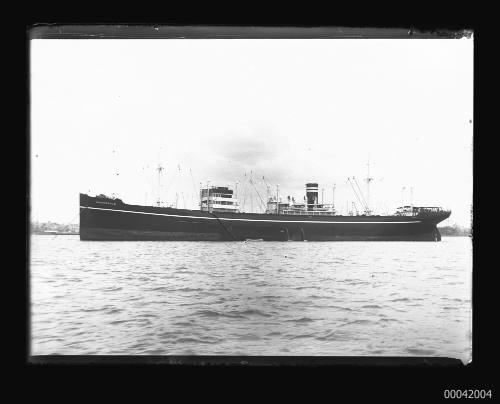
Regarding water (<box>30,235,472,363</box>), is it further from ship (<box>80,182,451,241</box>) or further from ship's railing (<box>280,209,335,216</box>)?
ship's railing (<box>280,209,335,216</box>)

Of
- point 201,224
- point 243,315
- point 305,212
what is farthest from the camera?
point 305,212

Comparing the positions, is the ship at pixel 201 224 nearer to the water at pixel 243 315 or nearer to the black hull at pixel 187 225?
the black hull at pixel 187 225

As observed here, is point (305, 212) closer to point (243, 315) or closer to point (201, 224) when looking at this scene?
point (201, 224)

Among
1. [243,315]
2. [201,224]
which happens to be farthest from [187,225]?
[243,315]

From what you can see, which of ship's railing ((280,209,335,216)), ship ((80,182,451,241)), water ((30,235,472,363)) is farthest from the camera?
ship's railing ((280,209,335,216))

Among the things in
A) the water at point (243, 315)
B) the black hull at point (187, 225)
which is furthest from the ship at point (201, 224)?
the water at point (243, 315)

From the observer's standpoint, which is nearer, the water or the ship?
the water

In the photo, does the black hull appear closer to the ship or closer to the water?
the ship

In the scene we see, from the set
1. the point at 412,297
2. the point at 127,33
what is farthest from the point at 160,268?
the point at 127,33

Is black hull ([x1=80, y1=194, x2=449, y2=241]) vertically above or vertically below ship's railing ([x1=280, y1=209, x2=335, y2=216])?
below

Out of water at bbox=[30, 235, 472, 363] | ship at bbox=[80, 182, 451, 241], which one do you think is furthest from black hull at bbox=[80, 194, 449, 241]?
water at bbox=[30, 235, 472, 363]

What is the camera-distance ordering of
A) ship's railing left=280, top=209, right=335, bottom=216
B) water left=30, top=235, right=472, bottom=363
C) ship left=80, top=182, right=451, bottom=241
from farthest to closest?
ship's railing left=280, top=209, right=335, bottom=216 → ship left=80, top=182, right=451, bottom=241 → water left=30, top=235, right=472, bottom=363
